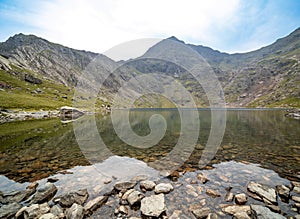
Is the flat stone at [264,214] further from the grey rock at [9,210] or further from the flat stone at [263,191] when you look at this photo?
the grey rock at [9,210]

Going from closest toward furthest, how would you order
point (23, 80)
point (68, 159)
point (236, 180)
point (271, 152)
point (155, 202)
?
point (155, 202), point (236, 180), point (68, 159), point (271, 152), point (23, 80)

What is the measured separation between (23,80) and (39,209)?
158 m

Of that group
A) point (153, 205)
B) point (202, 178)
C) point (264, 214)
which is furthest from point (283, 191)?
point (153, 205)

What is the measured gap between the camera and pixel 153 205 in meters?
8.08

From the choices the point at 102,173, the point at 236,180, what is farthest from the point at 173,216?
the point at 102,173

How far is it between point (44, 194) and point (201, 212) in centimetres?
856

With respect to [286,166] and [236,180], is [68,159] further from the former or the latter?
[286,166]

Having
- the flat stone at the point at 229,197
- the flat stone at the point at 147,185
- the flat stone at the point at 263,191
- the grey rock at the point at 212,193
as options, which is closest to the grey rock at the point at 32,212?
the flat stone at the point at 147,185

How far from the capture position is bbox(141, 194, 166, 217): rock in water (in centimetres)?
756

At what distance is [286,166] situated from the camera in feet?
44.5

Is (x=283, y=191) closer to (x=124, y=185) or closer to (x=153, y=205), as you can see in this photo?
(x=153, y=205)

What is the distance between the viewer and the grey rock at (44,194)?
865 centimetres

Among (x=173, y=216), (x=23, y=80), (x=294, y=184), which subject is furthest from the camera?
(x=23, y=80)

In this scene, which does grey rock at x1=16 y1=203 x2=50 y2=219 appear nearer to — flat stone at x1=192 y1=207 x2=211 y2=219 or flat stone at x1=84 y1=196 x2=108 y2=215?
flat stone at x1=84 y1=196 x2=108 y2=215
